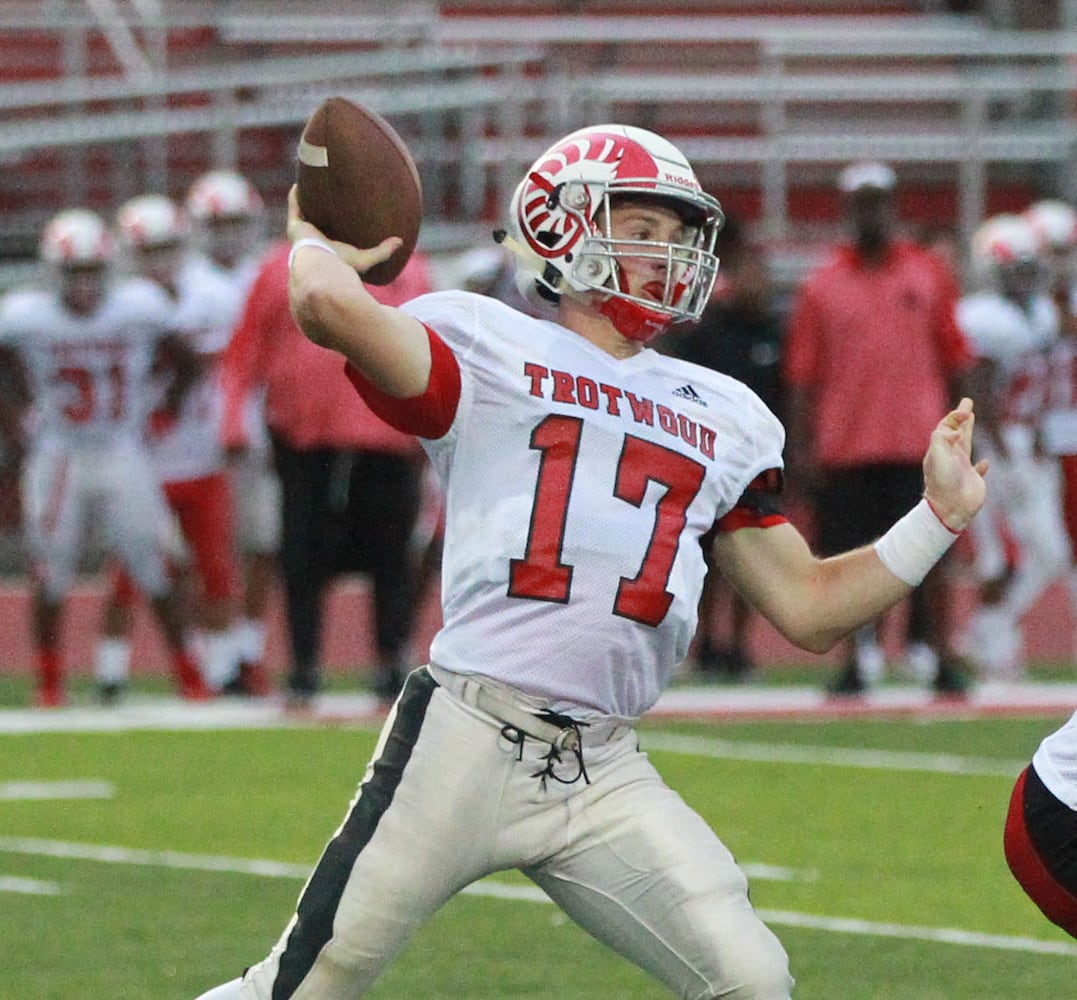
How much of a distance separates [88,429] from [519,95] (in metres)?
4.06

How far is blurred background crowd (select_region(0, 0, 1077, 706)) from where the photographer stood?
9.99 m

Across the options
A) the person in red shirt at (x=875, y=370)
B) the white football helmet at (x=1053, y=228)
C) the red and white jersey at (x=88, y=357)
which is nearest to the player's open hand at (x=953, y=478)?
the person in red shirt at (x=875, y=370)

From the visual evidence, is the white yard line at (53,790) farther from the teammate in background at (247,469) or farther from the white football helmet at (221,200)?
the white football helmet at (221,200)

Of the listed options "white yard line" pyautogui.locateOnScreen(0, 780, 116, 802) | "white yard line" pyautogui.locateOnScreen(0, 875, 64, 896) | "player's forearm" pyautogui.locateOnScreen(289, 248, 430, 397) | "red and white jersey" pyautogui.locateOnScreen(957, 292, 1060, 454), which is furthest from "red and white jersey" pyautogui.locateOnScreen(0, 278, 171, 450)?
"player's forearm" pyautogui.locateOnScreen(289, 248, 430, 397)

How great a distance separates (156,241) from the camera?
11188mm

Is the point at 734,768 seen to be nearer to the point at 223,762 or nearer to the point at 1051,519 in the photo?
the point at 223,762

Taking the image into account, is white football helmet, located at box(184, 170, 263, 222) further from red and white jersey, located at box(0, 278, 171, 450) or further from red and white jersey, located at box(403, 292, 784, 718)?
red and white jersey, located at box(403, 292, 784, 718)

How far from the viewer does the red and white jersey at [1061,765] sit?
3.81 m

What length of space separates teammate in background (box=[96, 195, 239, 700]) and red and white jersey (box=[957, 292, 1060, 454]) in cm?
321

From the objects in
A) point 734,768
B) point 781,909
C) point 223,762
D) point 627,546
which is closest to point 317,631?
point 223,762

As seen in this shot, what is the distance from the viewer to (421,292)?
32.8ft

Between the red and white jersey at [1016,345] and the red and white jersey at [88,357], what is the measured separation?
3397 millimetres

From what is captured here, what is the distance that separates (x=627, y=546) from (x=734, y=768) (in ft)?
15.3

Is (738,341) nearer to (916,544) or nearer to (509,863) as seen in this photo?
(916,544)
